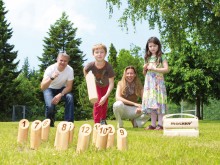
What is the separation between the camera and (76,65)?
49906 mm

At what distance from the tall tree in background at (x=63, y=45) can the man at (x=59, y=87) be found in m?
40.0

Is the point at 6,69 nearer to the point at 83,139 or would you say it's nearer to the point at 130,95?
the point at 130,95

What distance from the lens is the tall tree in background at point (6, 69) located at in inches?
1567

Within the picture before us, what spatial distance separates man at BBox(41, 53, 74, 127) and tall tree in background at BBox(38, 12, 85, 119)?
3997 cm

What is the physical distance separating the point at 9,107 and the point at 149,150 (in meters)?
39.7

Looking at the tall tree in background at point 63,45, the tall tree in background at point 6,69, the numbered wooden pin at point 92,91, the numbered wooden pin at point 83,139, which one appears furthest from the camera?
the tall tree in background at point 63,45

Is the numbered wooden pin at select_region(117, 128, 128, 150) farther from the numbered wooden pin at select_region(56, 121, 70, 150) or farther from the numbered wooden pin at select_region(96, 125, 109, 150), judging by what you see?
the numbered wooden pin at select_region(56, 121, 70, 150)

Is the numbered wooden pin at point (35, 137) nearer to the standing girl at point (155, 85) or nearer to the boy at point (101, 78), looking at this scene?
the boy at point (101, 78)

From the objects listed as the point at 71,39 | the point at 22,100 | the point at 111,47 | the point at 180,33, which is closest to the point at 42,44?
the point at 71,39

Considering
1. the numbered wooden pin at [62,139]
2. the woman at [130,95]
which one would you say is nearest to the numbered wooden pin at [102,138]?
the numbered wooden pin at [62,139]

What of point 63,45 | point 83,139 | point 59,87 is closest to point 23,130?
point 83,139

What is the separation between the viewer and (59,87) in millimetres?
8352

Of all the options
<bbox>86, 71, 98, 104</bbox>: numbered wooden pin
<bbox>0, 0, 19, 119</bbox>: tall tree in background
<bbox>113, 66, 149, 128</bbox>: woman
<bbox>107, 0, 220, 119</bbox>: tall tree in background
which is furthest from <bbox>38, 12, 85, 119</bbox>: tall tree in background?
<bbox>86, 71, 98, 104</bbox>: numbered wooden pin

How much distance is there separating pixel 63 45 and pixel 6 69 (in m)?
12.7
